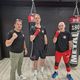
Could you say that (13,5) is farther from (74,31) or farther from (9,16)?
(74,31)

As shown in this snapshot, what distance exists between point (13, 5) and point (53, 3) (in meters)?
A: 1.44

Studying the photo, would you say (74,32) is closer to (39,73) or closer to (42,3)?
(39,73)

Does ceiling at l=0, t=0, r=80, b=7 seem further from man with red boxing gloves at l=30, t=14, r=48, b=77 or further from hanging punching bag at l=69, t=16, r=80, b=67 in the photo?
man with red boxing gloves at l=30, t=14, r=48, b=77

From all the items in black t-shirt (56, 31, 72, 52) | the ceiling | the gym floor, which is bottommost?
the gym floor

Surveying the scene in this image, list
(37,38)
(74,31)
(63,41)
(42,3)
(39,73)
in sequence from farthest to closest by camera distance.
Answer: (42,3), (74,31), (39,73), (37,38), (63,41)

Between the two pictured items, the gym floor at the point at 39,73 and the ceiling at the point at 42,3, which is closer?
the gym floor at the point at 39,73

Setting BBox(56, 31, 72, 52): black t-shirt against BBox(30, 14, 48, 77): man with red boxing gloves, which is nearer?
BBox(56, 31, 72, 52): black t-shirt

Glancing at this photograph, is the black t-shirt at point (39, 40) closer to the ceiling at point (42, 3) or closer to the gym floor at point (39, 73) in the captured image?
the gym floor at point (39, 73)

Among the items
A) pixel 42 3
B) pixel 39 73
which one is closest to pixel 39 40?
pixel 39 73

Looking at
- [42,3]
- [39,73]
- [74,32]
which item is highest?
[42,3]

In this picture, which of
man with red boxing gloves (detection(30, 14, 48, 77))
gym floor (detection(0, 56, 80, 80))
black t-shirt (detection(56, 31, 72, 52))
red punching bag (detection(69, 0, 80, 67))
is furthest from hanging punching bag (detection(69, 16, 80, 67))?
man with red boxing gloves (detection(30, 14, 48, 77))

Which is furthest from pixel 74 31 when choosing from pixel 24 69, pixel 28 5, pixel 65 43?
pixel 28 5

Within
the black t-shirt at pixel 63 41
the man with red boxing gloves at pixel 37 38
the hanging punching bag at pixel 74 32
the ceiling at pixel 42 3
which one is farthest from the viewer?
the ceiling at pixel 42 3

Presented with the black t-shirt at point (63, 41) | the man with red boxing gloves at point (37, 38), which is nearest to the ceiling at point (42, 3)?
the man with red boxing gloves at point (37, 38)
